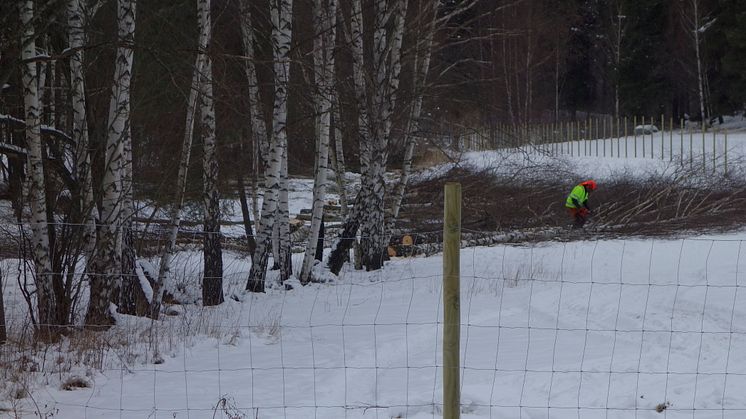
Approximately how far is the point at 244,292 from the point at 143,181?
16.7 ft

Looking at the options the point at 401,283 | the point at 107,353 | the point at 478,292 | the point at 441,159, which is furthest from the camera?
the point at 441,159

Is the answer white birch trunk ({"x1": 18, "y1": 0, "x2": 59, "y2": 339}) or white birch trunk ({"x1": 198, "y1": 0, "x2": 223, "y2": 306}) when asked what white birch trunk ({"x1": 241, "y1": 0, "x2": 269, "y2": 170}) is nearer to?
white birch trunk ({"x1": 198, "y1": 0, "x2": 223, "y2": 306})

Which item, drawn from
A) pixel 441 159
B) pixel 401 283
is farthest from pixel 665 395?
pixel 441 159

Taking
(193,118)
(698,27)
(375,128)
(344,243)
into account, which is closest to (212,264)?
(193,118)

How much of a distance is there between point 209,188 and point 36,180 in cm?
351

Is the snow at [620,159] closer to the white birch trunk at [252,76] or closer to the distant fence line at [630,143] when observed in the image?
the distant fence line at [630,143]

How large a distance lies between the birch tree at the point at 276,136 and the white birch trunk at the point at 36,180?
3.64m

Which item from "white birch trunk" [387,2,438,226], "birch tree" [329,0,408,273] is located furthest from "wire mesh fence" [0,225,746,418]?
"white birch trunk" [387,2,438,226]

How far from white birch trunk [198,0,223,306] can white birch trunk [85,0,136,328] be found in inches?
64.2

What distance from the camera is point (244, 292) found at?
11656 mm

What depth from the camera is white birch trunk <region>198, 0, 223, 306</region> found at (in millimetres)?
10312

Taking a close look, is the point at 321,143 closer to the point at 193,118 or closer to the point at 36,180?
the point at 193,118

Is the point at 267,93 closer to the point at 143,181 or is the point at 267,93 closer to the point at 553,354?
the point at 143,181

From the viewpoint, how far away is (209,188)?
10898 mm
